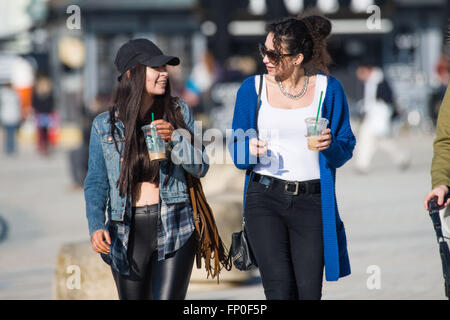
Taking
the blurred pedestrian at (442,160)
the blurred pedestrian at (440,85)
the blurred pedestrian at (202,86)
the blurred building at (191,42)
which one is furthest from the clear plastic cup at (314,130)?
the blurred building at (191,42)

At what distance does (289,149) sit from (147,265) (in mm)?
856

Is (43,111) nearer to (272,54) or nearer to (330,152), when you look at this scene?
(272,54)

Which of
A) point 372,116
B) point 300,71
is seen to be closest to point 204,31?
point 372,116

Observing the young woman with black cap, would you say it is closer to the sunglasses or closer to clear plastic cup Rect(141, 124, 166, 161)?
clear plastic cup Rect(141, 124, 166, 161)

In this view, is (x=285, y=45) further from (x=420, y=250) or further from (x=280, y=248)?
(x=420, y=250)

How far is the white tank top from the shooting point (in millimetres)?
A: 4332

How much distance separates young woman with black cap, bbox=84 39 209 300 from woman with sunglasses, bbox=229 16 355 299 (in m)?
0.28

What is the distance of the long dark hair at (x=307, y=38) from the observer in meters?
4.41

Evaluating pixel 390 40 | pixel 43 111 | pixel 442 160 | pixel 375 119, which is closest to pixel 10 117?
pixel 43 111

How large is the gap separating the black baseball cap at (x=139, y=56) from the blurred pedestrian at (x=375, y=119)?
1115 centimetres

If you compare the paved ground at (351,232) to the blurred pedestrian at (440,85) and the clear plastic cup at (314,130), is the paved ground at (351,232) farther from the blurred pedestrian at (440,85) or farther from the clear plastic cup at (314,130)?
the blurred pedestrian at (440,85)

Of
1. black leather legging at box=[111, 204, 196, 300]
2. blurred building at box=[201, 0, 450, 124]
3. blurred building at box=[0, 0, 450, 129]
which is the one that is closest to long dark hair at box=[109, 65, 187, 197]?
black leather legging at box=[111, 204, 196, 300]

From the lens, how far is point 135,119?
427 cm
